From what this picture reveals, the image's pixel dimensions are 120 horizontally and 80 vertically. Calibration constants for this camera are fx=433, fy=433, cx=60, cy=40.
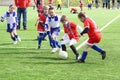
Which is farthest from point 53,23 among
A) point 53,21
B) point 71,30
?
point 71,30

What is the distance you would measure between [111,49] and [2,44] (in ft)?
13.7

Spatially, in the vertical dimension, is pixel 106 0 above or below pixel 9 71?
Result: below

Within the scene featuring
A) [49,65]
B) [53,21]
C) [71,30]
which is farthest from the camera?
[53,21]

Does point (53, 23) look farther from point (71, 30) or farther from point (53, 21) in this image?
point (71, 30)

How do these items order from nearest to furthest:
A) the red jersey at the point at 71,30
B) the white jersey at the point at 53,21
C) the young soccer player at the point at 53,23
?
the red jersey at the point at 71,30 < the young soccer player at the point at 53,23 < the white jersey at the point at 53,21

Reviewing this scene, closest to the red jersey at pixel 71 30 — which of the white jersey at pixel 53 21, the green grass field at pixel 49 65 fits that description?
the green grass field at pixel 49 65

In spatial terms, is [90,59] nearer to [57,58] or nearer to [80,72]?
[57,58]

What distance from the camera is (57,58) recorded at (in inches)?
492

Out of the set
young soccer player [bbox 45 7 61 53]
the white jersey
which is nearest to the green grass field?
young soccer player [bbox 45 7 61 53]

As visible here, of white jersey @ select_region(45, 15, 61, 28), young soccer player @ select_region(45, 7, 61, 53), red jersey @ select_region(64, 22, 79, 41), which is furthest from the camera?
white jersey @ select_region(45, 15, 61, 28)

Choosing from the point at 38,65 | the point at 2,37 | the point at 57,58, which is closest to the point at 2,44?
the point at 2,37

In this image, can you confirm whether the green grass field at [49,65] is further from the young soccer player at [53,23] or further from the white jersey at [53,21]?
the white jersey at [53,21]

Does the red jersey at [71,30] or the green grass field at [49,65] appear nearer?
the green grass field at [49,65]

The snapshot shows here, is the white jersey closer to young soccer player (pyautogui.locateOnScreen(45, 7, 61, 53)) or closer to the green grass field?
young soccer player (pyautogui.locateOnScreen(45, 7, 61, 53))
